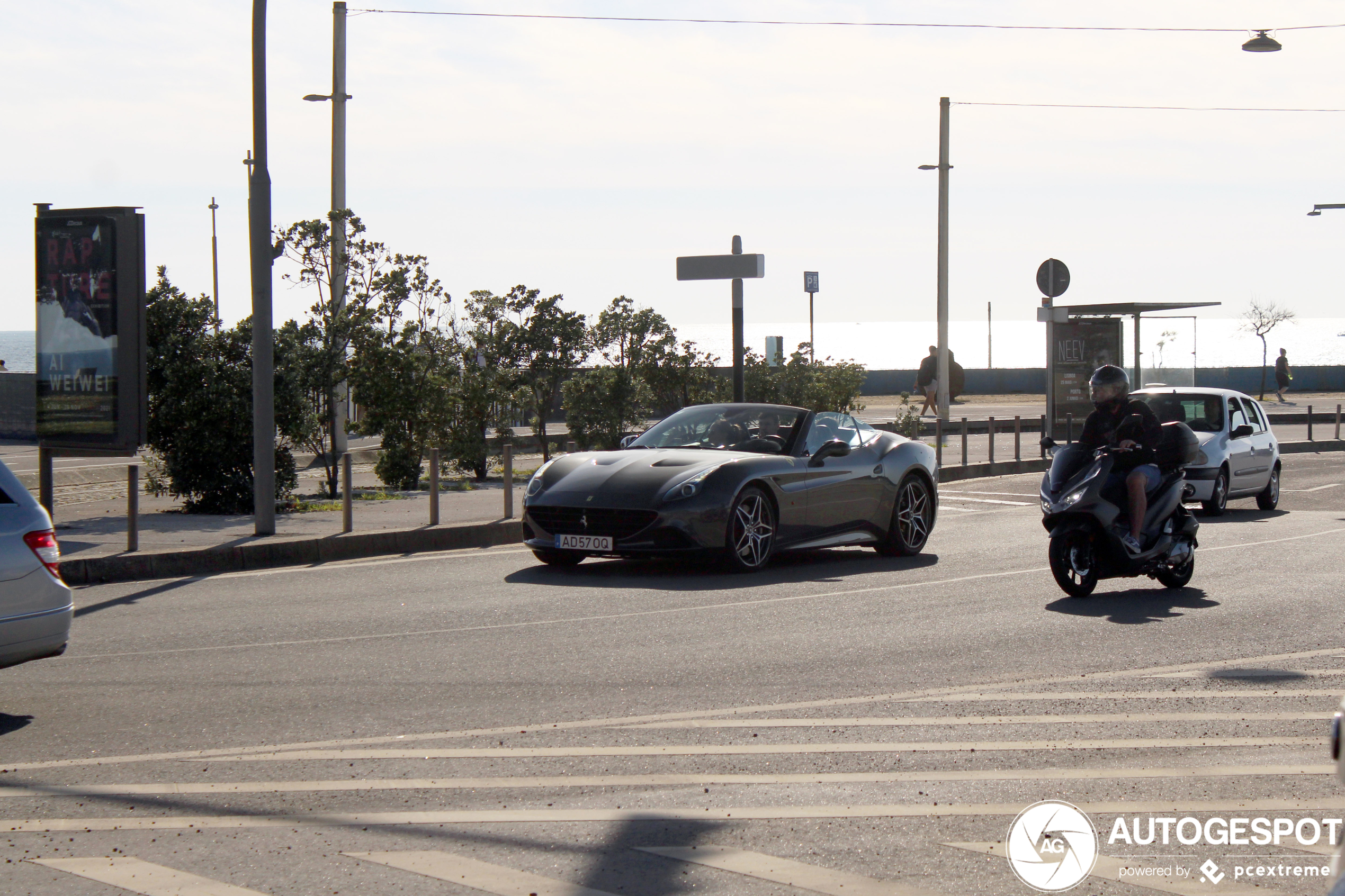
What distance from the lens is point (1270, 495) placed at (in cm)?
1775

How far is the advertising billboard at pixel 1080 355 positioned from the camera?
81.1 feet

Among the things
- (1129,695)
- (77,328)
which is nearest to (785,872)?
(1129,695)

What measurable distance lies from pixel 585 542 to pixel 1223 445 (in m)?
9.05

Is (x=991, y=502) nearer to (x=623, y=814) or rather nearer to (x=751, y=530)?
(x=751, y=530)

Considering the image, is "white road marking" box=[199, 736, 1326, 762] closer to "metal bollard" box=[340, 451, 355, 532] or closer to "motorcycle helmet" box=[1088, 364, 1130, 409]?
"motorcycle helmet" box=[1088, 364, 1130, 409]

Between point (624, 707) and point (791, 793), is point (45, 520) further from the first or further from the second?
point (791, 793)

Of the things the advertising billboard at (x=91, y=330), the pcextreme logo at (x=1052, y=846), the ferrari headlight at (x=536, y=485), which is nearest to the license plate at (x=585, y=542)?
the ferrari headlight at (x=536, y=485)

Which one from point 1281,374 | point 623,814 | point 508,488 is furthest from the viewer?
point 1281,374

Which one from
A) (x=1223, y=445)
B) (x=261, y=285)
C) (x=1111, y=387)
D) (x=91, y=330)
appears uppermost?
(x=261, y=285)

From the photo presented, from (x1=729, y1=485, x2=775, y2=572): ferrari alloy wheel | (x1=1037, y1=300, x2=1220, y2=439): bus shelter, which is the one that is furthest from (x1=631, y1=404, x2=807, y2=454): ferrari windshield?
(x1=1037, y1=300, x2=1220, y2=439): bus shelter

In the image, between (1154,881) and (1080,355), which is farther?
(1080,355)

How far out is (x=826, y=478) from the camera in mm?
12430

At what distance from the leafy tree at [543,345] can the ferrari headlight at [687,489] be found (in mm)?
13154

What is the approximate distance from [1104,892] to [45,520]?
4999 millimetres
